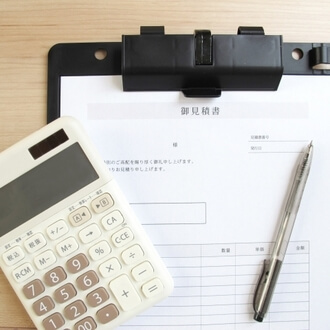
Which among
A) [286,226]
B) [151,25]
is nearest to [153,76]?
[151,25]

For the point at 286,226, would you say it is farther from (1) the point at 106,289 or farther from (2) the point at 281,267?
(1) the point at 106,289

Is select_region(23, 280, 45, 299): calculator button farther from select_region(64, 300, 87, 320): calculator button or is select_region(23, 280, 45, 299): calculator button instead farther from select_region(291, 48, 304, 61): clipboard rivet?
select_region(291, 48, 304, 61): clipboard rivet

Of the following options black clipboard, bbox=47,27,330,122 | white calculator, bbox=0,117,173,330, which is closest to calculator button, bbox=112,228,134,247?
white calculator, bbox=0,117,173,330

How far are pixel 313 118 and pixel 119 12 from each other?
0.63ft

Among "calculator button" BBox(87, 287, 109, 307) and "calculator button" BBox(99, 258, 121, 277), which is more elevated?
"calculator button" BBox(99, 258, 121, 277)

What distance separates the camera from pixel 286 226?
1.21ft

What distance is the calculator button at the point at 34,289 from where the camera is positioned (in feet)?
1.11

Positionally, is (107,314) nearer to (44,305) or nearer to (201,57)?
(44,305)

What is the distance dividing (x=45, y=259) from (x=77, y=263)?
25mm

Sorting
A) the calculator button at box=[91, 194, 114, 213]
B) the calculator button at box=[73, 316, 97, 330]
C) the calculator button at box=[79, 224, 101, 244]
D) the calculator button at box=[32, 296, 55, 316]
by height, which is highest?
the calculator button at box=[91, 194, 114, 213]

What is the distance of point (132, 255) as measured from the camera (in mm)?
337

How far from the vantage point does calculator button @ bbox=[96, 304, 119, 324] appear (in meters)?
0.33

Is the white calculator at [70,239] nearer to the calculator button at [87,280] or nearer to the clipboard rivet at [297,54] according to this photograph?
the calculator button at [87,280]

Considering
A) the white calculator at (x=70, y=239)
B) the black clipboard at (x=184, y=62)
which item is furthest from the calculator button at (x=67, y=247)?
the black clipboard at (x=184, y=62)
